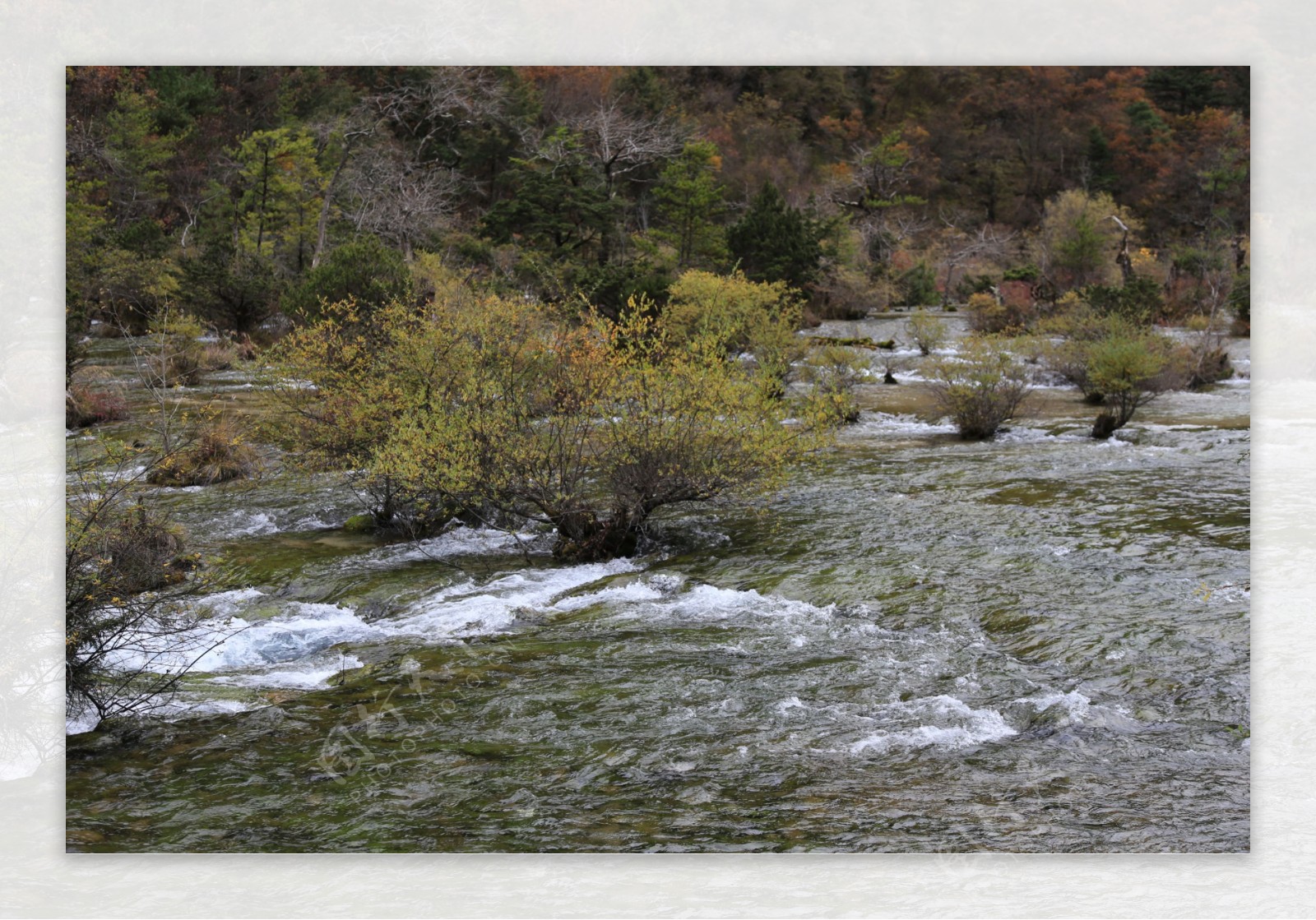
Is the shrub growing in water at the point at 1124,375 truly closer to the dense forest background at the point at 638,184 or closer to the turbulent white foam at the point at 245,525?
the dense forest background at the point at 638,184

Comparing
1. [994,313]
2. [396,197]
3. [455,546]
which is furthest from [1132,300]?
[396,197]

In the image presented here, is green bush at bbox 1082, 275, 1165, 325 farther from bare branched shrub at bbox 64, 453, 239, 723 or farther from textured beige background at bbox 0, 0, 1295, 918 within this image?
bare branched shrub at bbox 64, 453, 239, 723

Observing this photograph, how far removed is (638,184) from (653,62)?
789 inches

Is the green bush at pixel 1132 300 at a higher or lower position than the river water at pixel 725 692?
higher

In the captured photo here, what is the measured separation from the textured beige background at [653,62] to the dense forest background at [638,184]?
21.5 inches

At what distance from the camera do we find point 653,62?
6.87 meters

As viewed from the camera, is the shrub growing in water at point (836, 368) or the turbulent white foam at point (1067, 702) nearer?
the turbulent white foam at point (1067, 702)

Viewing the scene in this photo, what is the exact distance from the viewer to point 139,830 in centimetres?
444

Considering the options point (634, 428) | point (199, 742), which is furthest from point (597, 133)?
point (199, 742)

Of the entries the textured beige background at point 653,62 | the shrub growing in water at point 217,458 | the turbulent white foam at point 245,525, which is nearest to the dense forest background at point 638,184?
the textured beige background at point 653,62

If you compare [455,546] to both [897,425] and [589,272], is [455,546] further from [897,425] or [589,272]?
[589,272]

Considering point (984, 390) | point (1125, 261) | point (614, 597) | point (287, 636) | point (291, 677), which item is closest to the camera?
point (291, 677)

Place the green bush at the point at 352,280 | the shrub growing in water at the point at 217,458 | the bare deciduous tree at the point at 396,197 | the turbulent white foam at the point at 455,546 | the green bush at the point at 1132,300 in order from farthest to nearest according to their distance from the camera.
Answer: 1. the bare deciduous tree at the point at 396,197
2. the green bush at the point at 1132,300
3. the green bush at the point at 352,280
4. the shrub growing in water at the point at 217,458
5. the turbulent white foam at the point at 455,546

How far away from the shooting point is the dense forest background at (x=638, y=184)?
992 centimetres
